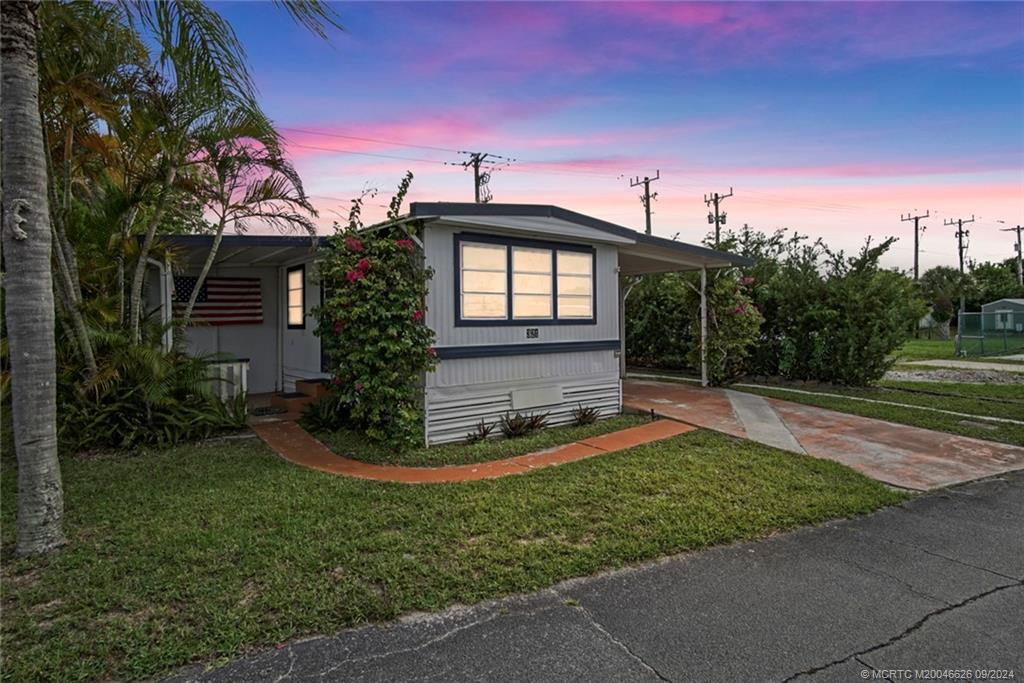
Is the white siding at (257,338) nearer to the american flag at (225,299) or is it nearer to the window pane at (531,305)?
the american flag at (225,299)

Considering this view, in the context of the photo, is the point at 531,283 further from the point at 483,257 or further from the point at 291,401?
the point at 291,401

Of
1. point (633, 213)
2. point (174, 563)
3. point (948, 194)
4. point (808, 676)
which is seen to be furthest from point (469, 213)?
point (633, 213)

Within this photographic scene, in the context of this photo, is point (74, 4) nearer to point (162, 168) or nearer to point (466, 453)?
point (162, 168)

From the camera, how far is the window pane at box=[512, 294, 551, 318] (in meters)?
7.27

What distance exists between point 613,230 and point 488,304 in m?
2.29

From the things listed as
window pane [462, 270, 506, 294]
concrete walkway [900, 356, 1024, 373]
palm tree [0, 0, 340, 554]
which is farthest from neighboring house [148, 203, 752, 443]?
concrete walkway [900, 356, 1024, 373]

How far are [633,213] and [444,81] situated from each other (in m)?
25.7

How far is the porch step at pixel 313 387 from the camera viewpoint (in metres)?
8.06

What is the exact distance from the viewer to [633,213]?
33.4 metres

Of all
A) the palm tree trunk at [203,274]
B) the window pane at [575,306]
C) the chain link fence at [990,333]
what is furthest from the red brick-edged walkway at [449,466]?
the chain link fence at [990,333]

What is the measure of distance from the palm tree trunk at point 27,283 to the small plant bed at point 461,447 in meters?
2.81

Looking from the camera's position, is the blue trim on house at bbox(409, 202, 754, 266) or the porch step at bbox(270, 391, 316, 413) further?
the porch step at bbox(270, 391, 316, 413)

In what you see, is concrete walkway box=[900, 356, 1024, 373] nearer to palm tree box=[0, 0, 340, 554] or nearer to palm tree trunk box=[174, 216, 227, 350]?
palm tree trunk box=[174, 216, 227, 350]

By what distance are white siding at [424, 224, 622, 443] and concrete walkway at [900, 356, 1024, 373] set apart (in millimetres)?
12823
